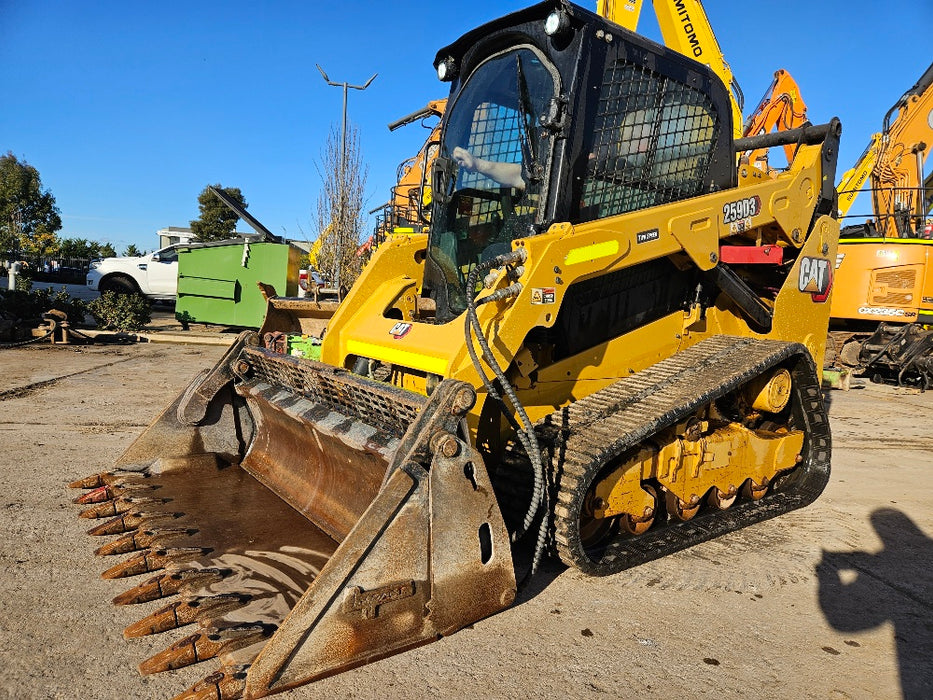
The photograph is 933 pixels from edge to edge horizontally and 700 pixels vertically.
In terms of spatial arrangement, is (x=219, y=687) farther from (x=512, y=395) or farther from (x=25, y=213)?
(x=25, y=213)

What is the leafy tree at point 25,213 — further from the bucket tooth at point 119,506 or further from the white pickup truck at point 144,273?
the bucket tooth at point 119,506

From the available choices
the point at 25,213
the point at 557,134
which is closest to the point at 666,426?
the point at 557,134

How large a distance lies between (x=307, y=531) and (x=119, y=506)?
3.80 feet

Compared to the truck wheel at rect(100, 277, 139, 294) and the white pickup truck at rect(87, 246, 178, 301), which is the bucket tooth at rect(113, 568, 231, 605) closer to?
the white pickup truck at rect(87, 246, 178, 301)

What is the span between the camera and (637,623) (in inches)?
114

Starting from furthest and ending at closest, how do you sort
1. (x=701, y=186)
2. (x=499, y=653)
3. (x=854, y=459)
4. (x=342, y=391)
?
(x=854, y=459) < (x=701, y=186) < (x=342, y=391) < (x=499, y=653)

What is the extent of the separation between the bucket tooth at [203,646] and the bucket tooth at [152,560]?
694 millimetres

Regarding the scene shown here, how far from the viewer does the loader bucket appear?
7.78 ft

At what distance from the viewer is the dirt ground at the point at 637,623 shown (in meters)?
2.38

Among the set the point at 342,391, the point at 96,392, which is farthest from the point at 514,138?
the point at 96,392

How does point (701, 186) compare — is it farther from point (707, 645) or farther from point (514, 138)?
point (707, 645)

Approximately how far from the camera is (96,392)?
7539 millimetres

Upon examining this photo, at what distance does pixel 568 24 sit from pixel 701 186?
4.76 ft

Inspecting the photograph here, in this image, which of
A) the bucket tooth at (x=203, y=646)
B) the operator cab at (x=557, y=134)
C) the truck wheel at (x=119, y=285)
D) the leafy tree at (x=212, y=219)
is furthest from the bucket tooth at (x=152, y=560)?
the leafy tree at (x=212, y=219)
